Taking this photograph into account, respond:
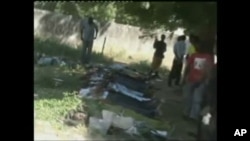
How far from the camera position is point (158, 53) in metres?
9.80

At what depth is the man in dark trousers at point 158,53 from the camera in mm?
9484

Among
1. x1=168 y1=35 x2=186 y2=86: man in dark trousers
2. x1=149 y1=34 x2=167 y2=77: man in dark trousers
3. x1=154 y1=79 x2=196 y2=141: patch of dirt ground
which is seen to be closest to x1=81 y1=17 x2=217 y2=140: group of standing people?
x1=168 y1=35 x2=186 y2=86: man in dark trousers

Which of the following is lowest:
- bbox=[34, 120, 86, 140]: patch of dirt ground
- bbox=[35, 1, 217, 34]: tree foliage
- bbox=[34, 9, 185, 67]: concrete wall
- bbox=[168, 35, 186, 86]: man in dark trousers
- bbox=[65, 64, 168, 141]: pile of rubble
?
bbox=[34, 120, 86, 140]: patch of dirt ground

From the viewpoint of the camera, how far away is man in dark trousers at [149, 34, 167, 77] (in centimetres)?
948

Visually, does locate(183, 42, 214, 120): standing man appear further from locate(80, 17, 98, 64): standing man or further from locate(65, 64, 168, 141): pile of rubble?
locate(80, 17, 98, 64): standing man

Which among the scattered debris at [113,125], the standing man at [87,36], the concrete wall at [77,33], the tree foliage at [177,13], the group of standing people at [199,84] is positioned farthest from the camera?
the concrete wall at [77,33]

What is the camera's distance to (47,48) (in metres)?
12.1

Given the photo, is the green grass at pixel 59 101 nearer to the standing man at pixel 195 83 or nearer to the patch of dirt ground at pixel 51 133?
the patch of dirt ground at pixel 51 133

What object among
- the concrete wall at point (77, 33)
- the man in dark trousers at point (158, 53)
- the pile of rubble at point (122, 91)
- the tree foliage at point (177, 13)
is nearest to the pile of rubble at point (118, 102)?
the pile of rubble at point (122, 91)

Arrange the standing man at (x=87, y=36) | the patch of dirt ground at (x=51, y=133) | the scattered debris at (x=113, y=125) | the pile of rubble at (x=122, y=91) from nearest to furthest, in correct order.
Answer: the patch of dirt ground at (x=51, y=133), the scattered debris at (x=113, y=125), the pile of rubble at (x=122, y=91), the standing man at (x=87, y=36)
